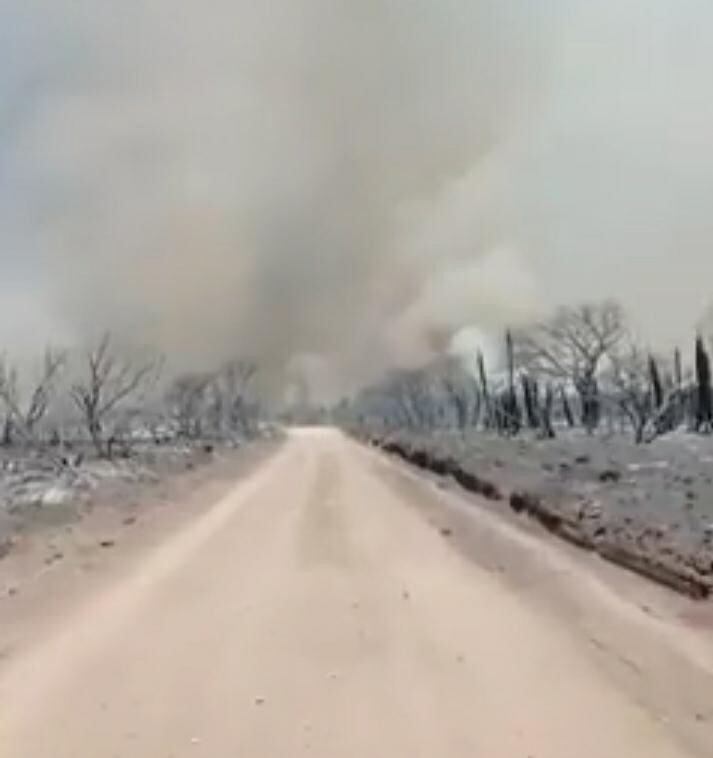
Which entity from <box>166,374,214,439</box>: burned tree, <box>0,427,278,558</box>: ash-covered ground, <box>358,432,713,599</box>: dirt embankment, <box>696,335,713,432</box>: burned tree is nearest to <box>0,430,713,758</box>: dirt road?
<box>358,432,713,599</box>: dirt embankment

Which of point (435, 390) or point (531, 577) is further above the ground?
point (435, 390)

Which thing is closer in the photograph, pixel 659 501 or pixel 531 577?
pixel 531 577

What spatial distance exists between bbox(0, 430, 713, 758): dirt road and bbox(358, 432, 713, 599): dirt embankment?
192cm

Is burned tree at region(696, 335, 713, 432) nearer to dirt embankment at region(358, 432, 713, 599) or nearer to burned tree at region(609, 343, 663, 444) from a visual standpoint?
burned tree at region(609, 343, 663, 444)

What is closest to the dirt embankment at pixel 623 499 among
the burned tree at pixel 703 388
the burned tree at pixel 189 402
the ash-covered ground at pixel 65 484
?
the ash-covered ground at pixel 65 484

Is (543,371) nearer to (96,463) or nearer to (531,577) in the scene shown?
(96,463)

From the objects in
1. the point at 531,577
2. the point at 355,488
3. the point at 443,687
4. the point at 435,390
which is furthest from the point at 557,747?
the point at 435,390

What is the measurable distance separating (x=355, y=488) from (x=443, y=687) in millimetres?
20797

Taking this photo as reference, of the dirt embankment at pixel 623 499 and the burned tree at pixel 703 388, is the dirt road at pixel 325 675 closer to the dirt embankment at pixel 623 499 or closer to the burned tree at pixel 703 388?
the dirt embankment at pixel 623 499

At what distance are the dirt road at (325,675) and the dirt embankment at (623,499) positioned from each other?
6.31 feet

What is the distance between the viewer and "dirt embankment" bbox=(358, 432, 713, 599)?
1162cm

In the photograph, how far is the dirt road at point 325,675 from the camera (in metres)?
5.94

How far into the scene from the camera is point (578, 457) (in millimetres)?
27516

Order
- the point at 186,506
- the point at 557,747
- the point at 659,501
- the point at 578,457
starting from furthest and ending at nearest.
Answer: the point at 578,457
the point at 186,506
the point at 659,501
the point at 557,747
